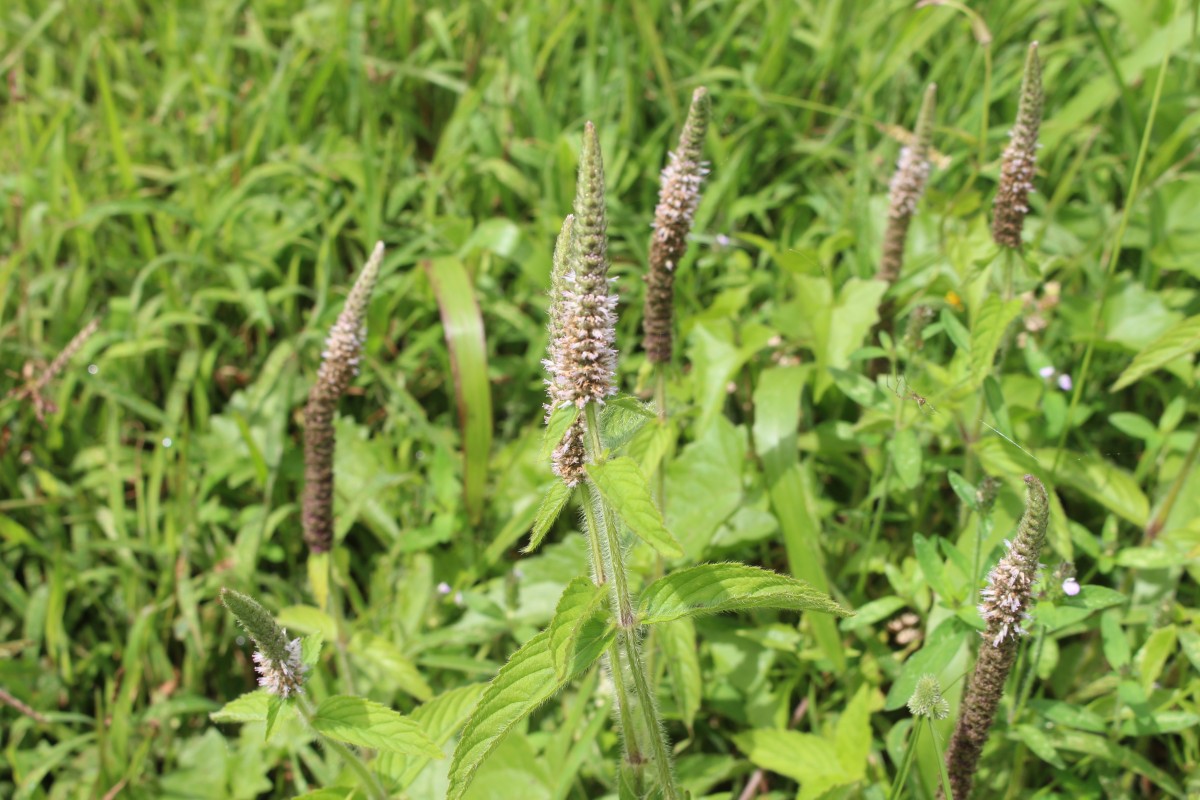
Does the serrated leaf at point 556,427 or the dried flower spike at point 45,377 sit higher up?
the serrated leaf at point 556,427

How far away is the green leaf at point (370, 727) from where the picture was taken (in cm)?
232

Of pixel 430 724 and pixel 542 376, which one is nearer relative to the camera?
pixel 430 724

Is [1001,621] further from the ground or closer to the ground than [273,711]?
further from the ground

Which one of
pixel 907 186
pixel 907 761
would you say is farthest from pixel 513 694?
pixel 907 186

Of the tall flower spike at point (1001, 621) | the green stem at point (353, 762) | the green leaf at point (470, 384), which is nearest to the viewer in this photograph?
the tall flower spike at point (1001, 621)

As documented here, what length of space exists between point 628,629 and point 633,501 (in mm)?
431

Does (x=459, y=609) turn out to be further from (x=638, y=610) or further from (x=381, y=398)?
(x=638, y=610)

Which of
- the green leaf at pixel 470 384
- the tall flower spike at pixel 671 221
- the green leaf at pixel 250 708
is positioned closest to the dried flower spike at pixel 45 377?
the green leaf at pixel 470 384

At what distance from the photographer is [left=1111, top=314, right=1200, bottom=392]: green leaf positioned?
267 cm

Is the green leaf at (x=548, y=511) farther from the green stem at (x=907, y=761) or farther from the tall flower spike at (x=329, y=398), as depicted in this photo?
the tall flower spike at (x=329, y=398)

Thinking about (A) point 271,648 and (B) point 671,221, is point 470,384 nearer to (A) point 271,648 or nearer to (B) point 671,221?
(B) point 671,221

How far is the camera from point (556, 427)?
1993 millimetres

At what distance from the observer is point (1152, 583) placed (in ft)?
10.3

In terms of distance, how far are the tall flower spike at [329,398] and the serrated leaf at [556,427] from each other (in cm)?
117
